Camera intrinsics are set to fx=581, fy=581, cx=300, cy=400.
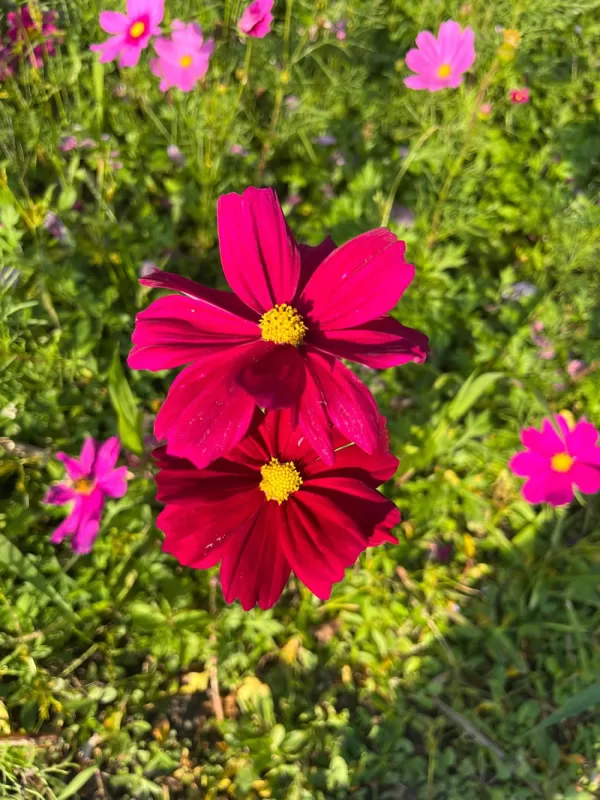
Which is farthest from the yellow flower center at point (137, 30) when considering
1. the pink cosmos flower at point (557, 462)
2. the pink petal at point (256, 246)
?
the pink cosmos flower at point (557, 462)

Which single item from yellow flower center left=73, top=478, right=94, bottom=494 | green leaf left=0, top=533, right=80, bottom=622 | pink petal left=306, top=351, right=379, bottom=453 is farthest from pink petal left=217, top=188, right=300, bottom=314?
green leaf left=0, top=533, right=80, bottom=622

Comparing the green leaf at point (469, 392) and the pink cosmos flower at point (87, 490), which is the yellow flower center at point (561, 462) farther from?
the pink cosmos flower at point (87, 490)

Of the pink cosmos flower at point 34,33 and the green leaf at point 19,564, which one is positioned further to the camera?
the pink cosmos flower at point 34,33

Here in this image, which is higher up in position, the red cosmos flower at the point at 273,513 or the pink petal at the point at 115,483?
the pink petal at the point at 115,483

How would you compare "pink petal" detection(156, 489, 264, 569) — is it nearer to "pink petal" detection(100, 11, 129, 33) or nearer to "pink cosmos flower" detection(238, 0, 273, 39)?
"pink cosmos flower" detection(238, 0, 273, 39)

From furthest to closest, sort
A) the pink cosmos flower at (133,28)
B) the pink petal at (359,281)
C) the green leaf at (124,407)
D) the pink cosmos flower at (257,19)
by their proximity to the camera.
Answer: the pink cosmos flower at (133,28) < the pink cosmos flower at (257,19) < the green leaf at (124,407) < the pink petal at (359,281)

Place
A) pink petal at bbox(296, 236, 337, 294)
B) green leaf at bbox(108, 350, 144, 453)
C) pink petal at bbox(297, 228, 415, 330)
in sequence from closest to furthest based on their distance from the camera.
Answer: pink petal at bbox(297, 228, 415, 330), pink petal at bbox(296, 236, 337, 294), green leaf at bbox(108, 350, 144, 453)

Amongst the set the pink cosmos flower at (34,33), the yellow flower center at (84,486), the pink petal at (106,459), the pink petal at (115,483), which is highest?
the pink cosmos flower at (34,33)

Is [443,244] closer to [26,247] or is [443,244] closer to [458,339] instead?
[458,339]

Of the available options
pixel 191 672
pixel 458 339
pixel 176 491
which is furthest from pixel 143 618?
pixel 458 339
